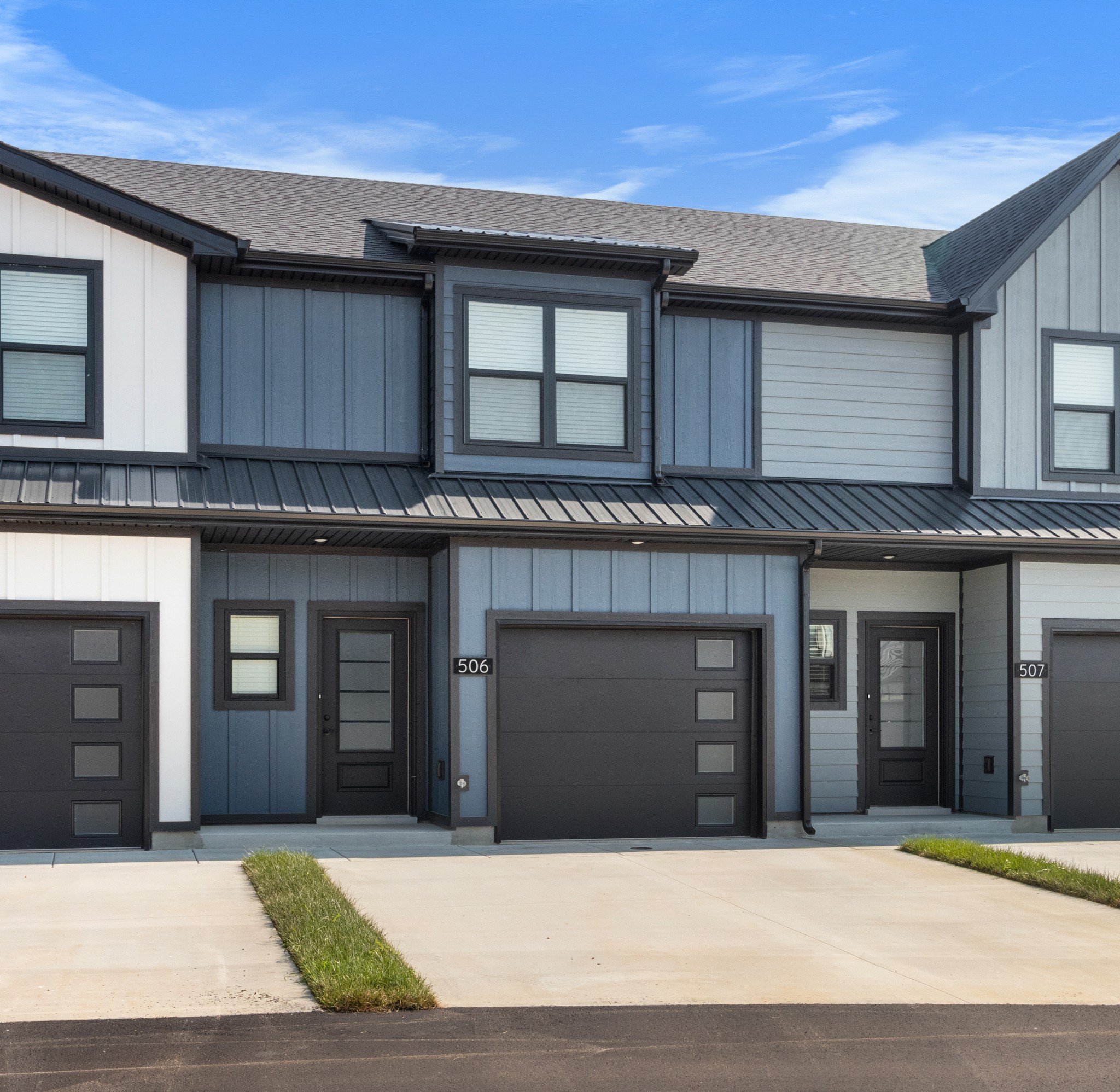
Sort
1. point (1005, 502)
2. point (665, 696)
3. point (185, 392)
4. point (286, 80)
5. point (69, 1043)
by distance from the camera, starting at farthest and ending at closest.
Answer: point (286, 80)
point (1005, 502)
point (665, 696)
point (185, 392)
point (69, 1043)

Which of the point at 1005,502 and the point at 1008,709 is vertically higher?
the point at 1005,502

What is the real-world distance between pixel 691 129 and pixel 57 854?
533 inches

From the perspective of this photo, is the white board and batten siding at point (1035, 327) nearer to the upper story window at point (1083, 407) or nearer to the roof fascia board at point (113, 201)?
the upper story window at point (1083, 407)

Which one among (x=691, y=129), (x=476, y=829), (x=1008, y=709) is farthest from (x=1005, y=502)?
(x=691, y=129)

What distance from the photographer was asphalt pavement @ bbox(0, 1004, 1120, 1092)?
5594 mm

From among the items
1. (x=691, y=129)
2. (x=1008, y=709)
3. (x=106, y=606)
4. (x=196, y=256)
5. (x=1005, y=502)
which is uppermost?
(x=691, y=129)

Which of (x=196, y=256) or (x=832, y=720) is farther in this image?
(x=832, y=720)

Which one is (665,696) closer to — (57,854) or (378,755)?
(378,755)

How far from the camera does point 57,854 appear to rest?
11.9 m

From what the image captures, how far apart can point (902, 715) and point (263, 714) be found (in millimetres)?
7043

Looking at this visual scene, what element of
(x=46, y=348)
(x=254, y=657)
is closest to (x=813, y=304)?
(x=254, y=657)

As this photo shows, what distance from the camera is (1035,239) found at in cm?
1508

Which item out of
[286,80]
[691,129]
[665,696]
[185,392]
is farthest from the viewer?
[691,129]

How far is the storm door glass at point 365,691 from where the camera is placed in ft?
46.1
